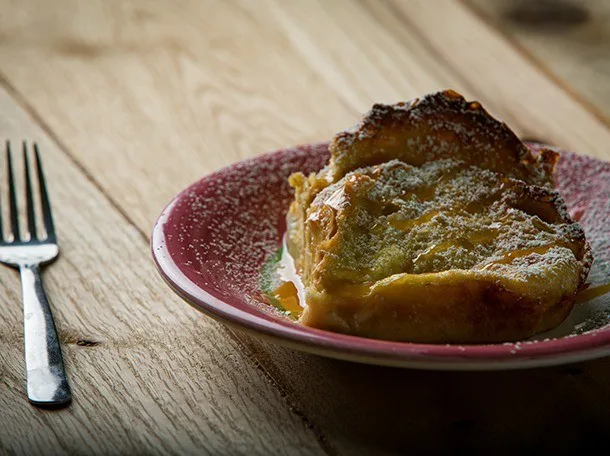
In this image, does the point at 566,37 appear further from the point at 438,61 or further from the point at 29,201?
the point at 29,201

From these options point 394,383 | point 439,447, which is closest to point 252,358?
point 394,383

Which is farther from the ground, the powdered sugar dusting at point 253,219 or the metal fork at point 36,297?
the powdered sugar dusting at point 253,219

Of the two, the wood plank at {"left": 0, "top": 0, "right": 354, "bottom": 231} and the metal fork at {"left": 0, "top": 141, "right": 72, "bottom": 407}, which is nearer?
the metal fork at {"left": 0, "top": 141, "right": 72, "bottom": 407}

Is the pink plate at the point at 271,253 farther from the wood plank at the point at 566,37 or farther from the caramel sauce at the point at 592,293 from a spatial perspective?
the wood plank at the point at 566,37

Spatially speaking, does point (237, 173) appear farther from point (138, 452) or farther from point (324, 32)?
point (324, 32)

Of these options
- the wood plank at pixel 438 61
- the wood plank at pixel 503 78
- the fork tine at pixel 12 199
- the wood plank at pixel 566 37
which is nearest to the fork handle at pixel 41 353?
the fork tine at pixel 12 199

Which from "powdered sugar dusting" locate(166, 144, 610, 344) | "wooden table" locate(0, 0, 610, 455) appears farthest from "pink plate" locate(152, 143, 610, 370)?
"wooden table" locate(0, 0, 610, 455)

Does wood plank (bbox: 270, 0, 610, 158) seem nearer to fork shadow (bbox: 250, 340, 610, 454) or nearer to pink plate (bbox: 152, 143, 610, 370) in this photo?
pink plate (bbox: 152, 143, 610, 370)
